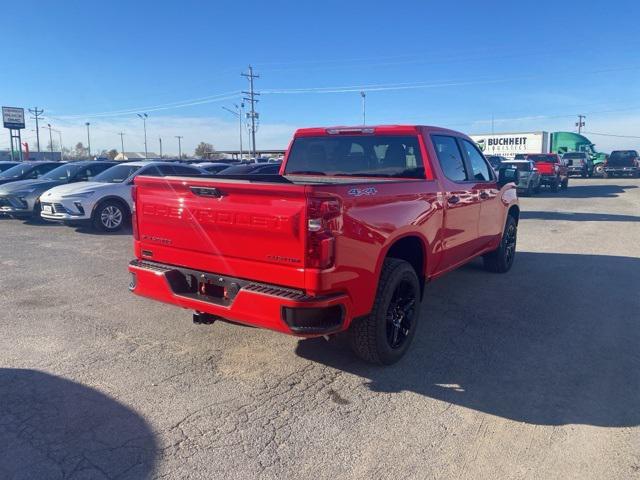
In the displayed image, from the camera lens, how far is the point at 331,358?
4.38 metres

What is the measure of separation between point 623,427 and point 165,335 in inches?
147

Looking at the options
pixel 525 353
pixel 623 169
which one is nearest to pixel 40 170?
pixel 525 353

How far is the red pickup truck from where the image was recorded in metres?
3.42

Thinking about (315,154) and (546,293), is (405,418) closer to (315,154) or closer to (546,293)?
(315,154)

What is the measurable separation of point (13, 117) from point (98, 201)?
1934 inches

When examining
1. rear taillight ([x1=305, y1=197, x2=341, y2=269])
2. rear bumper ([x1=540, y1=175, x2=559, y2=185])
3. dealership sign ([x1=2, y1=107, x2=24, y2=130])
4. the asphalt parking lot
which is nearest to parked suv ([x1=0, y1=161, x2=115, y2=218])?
the asphalt parking lot

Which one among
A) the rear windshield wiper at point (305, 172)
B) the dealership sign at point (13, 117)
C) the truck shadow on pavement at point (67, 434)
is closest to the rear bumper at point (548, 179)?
the rear windshield wiper at point (305, 172)

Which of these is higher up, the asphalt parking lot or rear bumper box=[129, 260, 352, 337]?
rear bumper box=[129, 260, 352, 337]

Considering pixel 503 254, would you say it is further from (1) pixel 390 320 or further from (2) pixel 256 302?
(2) pixel 256 302

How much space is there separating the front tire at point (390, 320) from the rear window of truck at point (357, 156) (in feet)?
4.14

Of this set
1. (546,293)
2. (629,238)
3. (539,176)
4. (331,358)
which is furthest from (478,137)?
(331,358)

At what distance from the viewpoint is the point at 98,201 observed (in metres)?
11.1

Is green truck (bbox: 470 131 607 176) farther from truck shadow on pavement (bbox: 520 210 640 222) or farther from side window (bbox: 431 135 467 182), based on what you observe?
side window (bbox: 431 135 467 182)

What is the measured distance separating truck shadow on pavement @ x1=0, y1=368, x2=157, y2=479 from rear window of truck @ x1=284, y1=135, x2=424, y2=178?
10.4 ft
